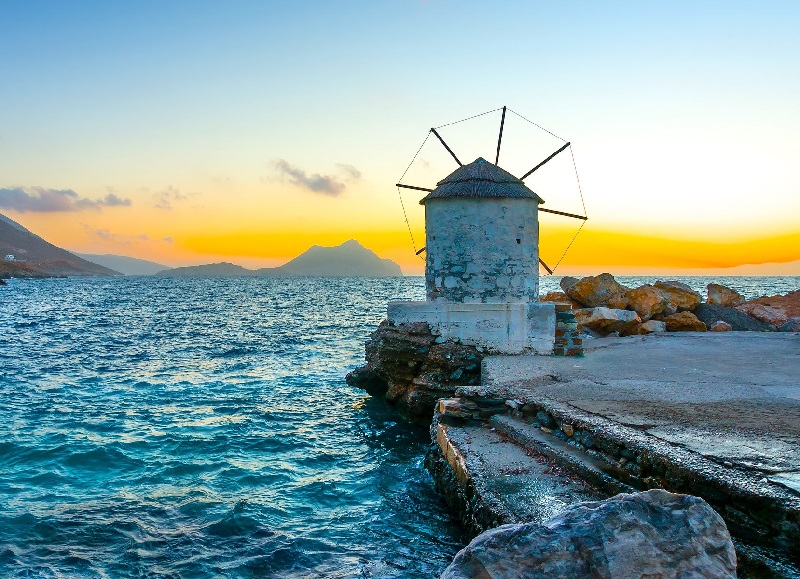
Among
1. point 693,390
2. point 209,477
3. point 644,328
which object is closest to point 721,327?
point 644,328

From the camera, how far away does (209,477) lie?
9633 millimetres

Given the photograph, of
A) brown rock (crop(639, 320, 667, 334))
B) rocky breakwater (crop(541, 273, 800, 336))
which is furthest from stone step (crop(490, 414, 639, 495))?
brown rock (crop(639, 320, 667, 334))

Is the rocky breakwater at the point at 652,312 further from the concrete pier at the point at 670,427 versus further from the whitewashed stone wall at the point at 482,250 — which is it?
the concrete pier at the point at 670,427

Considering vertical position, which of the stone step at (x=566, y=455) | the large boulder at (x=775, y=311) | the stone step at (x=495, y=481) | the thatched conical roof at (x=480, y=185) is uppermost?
the thatched conical roof at (x=480, y=185)

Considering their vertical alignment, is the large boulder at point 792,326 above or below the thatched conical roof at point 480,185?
below

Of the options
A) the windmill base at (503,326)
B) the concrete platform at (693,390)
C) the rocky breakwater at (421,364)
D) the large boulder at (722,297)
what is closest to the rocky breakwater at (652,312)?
the large boulder at (722,297)

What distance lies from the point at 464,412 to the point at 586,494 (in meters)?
2.79

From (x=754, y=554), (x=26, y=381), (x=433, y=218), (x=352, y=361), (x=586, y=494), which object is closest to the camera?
(x=754, y=554)

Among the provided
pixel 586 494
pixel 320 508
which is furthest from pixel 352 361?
pixel 586 494

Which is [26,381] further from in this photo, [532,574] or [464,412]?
[532,574]

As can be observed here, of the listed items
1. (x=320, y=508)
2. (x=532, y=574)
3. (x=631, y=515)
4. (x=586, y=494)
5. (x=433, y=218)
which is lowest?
(x=320, y=508)

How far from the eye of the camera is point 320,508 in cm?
844

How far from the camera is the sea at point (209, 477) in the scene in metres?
6.88

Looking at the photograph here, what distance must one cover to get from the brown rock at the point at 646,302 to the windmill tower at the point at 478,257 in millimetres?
6224
